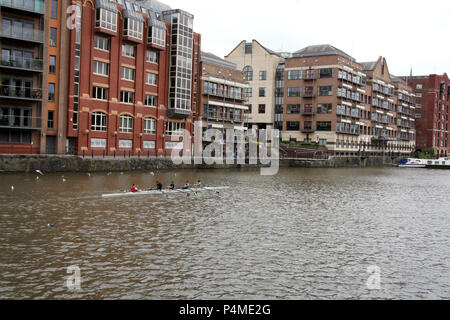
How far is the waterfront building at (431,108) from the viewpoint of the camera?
151 metres

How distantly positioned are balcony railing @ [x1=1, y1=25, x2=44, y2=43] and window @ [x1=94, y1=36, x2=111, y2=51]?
7.91 metres

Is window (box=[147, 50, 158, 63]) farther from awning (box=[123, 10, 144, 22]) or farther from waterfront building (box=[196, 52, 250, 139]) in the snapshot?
waterfront building (box=[196, 52, 250, 139])

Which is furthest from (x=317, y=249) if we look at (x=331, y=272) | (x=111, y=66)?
(x=111, y=66)

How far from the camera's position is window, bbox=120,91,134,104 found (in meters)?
63.3

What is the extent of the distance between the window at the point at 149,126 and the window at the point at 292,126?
154 feet

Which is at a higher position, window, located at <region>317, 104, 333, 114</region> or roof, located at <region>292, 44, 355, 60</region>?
roof, located at <region>292, 44, 355, 60</region>

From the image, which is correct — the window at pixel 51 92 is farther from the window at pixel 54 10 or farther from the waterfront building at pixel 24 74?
the window at pixel 54 10

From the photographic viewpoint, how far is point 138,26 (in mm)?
63125

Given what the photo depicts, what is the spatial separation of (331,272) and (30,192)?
81.9ft

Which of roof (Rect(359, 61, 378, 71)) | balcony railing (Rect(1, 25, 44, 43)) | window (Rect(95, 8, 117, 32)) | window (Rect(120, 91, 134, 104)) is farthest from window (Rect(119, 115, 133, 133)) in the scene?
roof (Rect(359, 61, 378, 71))

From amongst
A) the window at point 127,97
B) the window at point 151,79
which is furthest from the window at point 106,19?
the window at point 151,79

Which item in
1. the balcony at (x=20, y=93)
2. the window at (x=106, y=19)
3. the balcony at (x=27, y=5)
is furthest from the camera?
the window at (x=106, y=19)

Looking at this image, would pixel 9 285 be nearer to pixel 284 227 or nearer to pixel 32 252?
pixel 32 252
